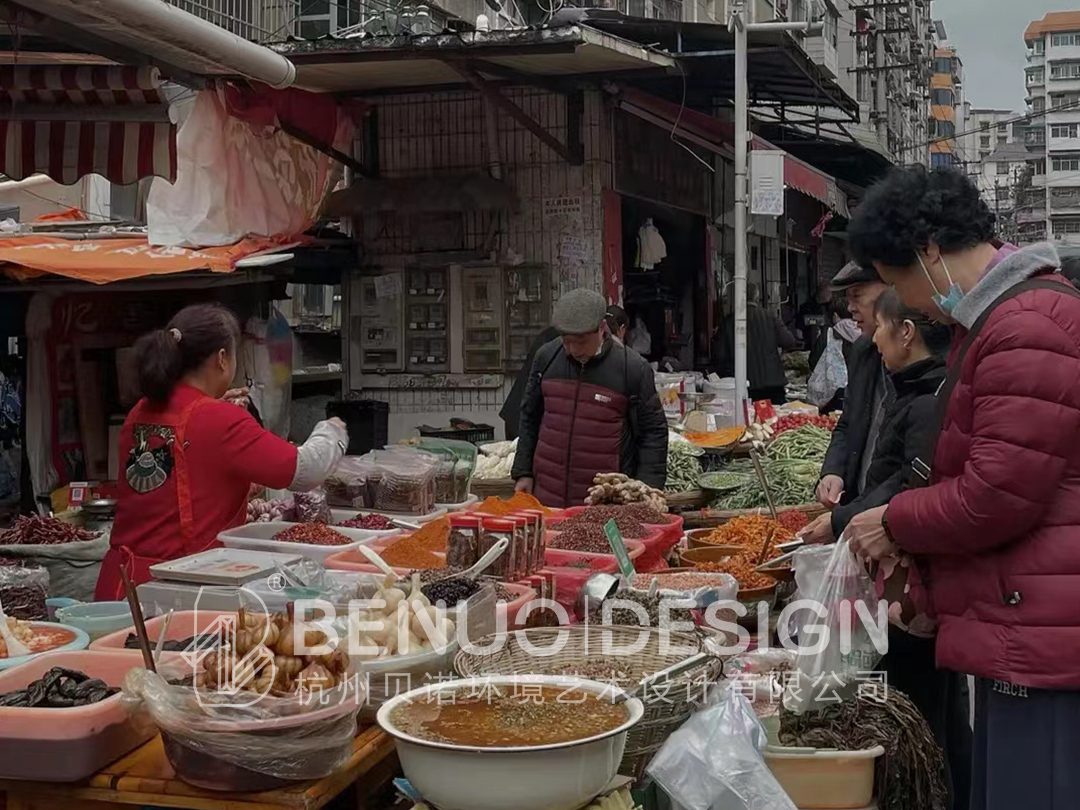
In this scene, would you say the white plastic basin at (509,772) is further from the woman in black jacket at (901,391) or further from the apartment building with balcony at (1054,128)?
the apartment building with balcony at (1054,128)

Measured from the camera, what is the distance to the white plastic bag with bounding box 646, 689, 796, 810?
103 inches

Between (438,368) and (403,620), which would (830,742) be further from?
(438,368)

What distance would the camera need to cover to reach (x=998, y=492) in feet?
9.20

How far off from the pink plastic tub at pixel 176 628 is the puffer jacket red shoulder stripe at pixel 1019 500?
77.6 inches

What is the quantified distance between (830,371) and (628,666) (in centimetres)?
856

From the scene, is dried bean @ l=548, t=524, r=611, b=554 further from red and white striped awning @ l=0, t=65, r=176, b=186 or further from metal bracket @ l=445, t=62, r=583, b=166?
metal bracket @ l=445, t=62, r=583, b=166

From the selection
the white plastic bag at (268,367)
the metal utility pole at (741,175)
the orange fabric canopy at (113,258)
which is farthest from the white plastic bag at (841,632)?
the white plastic bag at (268,367)

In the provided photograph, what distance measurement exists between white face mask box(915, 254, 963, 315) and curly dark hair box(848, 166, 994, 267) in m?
0.04

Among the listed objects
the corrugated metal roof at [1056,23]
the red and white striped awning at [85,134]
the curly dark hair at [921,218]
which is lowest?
the curly dark hair at [921,218]

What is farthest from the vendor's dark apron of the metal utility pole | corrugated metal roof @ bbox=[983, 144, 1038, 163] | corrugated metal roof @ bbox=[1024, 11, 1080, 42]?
corrugated metal roof @ bbox=[1024, 11, 1080, 42]

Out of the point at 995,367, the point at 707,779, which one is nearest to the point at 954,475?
the point at 995,367

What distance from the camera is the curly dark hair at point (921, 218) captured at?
3121mm

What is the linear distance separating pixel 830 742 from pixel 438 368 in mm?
8690

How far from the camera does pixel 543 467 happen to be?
6.57m
